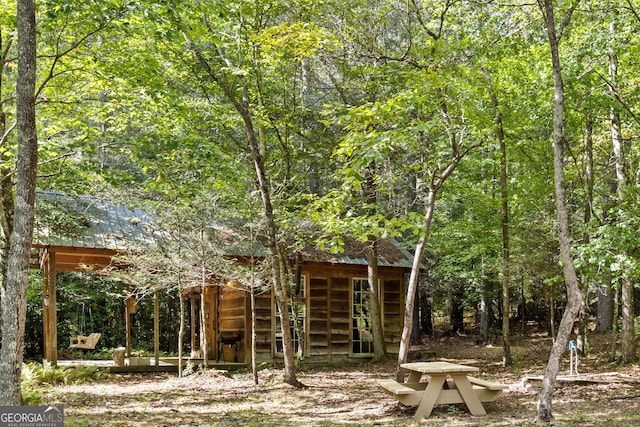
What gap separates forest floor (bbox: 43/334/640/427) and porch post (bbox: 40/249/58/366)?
4.28 ft

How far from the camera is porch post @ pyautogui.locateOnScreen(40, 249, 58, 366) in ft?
40.2

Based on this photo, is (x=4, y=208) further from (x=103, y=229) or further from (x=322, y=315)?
(x=322, y=315)

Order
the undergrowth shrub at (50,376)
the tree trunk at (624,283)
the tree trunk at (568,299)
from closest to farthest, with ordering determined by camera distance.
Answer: the tree trunk at (568,299) < the undergrowth shrub at (50,376) < the tree trunk at (624,283)

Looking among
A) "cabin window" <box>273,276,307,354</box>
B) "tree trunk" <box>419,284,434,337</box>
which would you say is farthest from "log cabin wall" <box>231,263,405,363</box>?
"tree trunk" <box>419,284,434,337</box>

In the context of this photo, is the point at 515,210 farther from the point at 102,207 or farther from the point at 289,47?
the point at 102,207

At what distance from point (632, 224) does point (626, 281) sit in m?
3.44

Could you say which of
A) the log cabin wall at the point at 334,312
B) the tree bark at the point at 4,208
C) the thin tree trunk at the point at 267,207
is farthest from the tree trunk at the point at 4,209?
the log cabin wall at the point at 334,312

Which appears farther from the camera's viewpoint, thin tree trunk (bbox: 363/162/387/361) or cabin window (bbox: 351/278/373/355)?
cabin window (bbox: 351/278/373/355)

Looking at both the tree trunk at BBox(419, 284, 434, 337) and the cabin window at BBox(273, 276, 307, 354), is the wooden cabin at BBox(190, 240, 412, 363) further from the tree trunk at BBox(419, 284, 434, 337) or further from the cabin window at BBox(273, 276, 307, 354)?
the tree trunk at BBox(419, 284, 434, 337)

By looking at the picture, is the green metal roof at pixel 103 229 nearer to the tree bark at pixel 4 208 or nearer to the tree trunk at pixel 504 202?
the tree bark at pixel 4 208

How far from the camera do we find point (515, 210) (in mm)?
15648

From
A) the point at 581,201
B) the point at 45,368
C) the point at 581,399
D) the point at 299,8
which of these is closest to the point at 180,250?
the point at 45,368

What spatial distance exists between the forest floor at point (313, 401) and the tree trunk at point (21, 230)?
2.04 m

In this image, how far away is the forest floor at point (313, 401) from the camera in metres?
7.60
